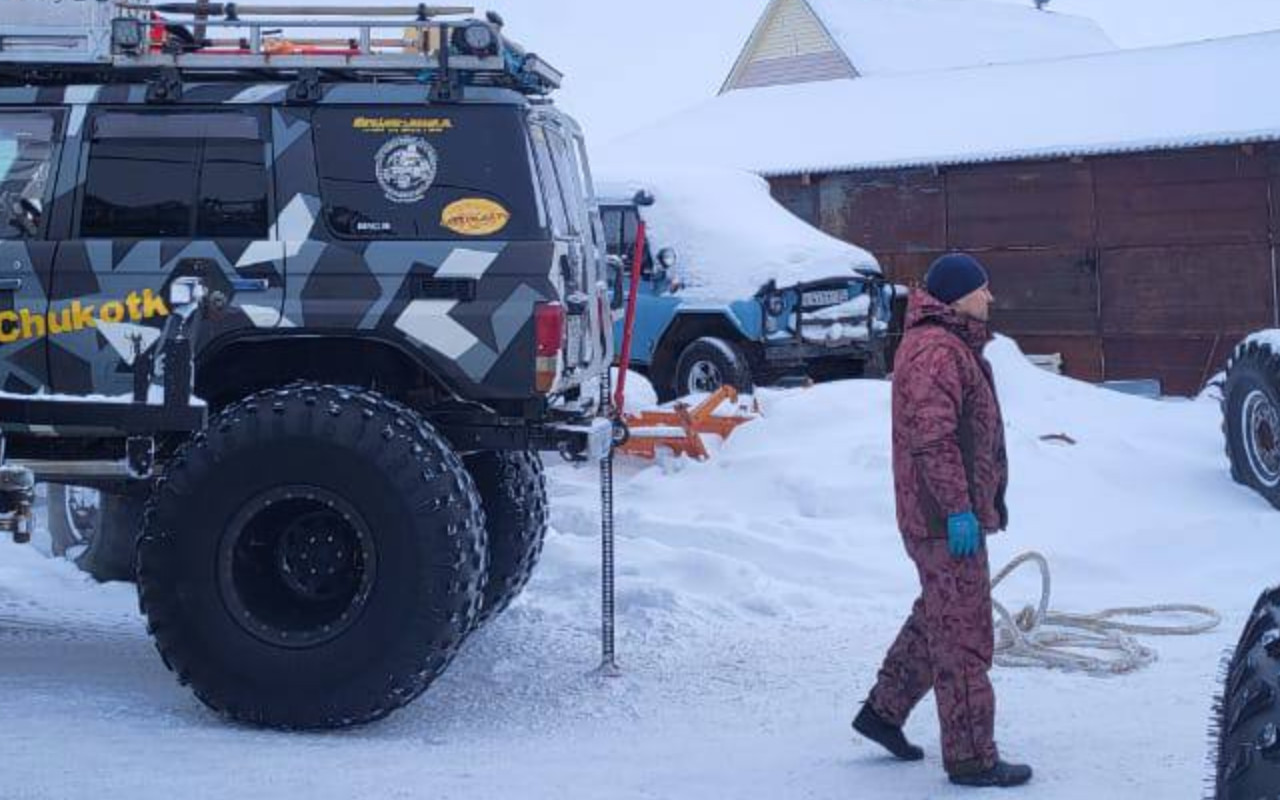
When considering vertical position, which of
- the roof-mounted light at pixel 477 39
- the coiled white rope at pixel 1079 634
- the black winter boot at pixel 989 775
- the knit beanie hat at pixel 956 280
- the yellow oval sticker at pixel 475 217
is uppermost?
the roof-mounted light at pixel 477 39

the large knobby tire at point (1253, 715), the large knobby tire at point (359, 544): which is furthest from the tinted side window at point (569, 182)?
the large knobby tire at point (1253, 715)

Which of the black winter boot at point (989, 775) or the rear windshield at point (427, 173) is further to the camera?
the rear windshield at point (427, 173)

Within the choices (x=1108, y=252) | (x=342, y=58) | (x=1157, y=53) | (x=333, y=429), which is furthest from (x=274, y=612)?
(x=1157, y=53)

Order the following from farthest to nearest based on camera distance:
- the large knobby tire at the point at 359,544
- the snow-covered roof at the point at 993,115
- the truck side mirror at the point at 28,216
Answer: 1. the snow-covered roof at the point at 993,115
2. the truck side mirror at the point at 28,216
3. the large knobby tire at the point at 359,544

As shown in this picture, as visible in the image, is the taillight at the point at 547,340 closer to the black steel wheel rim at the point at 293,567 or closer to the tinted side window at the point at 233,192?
the black steel wheel rim at the point at 293,567

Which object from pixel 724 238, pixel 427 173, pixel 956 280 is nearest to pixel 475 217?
pixel 427 173

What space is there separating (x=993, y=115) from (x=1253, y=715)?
1947cm

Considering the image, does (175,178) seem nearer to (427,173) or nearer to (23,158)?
(23,158)

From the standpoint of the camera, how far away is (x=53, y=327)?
6387 millimetres

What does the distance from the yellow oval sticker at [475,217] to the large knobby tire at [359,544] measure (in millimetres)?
750

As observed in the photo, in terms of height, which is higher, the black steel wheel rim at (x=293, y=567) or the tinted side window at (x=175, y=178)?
the tinted side window at (x=175, y=178)

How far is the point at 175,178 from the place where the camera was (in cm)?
646

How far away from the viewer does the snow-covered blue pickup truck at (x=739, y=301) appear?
14.8 meters

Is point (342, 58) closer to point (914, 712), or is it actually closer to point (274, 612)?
point (274, 612)
